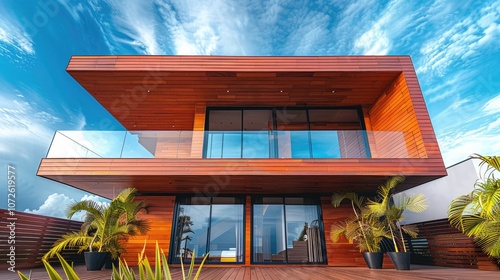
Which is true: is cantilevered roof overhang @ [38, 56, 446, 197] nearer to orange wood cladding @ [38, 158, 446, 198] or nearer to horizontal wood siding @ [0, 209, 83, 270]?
orange wood cladding @ [38, 158, 446, 198]

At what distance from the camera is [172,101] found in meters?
8.06

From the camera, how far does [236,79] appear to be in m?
7.09

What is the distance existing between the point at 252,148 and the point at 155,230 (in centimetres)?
416

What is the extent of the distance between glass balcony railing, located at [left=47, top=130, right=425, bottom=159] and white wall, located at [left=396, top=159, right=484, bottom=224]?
→ 9.07ft

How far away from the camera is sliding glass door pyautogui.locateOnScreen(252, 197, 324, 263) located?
23.7 ft

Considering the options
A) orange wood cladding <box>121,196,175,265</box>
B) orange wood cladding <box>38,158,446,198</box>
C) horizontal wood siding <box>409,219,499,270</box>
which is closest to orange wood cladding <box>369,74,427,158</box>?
orange wood cladding <box>38,158,446,198</box>

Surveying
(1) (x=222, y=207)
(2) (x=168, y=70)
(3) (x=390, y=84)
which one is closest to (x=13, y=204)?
(2) (x=168, y=70)

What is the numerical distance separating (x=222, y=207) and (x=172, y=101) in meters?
3.95

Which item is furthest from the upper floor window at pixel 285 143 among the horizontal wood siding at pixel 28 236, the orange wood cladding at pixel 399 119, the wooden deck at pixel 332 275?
the horizontal wood siding at pixel 28 236

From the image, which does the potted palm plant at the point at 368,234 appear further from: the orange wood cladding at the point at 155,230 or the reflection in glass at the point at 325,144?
the orange wood cladding at the point at 155,230

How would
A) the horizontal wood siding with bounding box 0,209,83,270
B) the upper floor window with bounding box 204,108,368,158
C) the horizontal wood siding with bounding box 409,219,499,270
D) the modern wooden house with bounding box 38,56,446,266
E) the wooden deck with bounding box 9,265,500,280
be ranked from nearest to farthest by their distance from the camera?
the wooden deck with bounding box 9,265,500,280 < the horizontal wood siding with bounding box 0,209,83,270 < the horizontal wood siding with bounding box 409,219,499,270 < the modern wooden house with bounding box 38,56,446,266 < the upper floor window with bounding box 204,108,368,158

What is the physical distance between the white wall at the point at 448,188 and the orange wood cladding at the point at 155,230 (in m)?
8.88

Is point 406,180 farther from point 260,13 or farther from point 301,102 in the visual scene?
point 260,13

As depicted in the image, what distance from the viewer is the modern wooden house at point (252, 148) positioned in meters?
6.14
